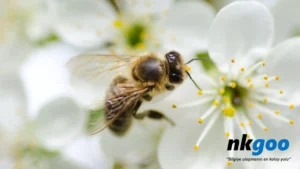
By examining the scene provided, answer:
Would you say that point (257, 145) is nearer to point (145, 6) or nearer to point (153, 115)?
point (153, 115)

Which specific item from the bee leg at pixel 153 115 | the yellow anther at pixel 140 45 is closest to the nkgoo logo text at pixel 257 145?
the bee leg at pixel 153 115

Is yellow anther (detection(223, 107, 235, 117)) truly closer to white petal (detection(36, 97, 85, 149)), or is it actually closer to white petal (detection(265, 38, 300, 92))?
white petal (detection(265, 38, 300, 92))

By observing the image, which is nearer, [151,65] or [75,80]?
[151,65]

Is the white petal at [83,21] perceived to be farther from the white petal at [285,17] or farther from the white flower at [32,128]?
the white petal at [285,17]

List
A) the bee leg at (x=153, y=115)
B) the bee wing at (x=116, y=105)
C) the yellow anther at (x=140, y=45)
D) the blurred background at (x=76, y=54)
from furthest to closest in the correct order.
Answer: the yellow anther at (x=140, y=45) < the blurred background at (x=76, y=54) < the bee leg at (x=153, y=115) < the bee wing at (x=116, y=105)

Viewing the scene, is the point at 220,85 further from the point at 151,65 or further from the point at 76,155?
the point at 76,155

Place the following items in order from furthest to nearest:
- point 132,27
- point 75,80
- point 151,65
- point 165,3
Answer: point 132,27 < point 165,3 < point 75,80 < point 151,65

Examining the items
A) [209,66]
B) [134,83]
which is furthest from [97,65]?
[209,66]

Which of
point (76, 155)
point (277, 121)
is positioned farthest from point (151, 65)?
point (76, 155)
